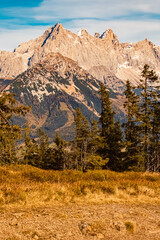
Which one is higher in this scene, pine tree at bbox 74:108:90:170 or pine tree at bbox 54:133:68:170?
pine tree at bbox 74:108:90:170

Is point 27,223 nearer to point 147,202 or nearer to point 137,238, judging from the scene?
point 137,238

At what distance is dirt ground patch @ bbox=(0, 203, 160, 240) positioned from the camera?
6.65m

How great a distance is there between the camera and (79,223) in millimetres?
7305

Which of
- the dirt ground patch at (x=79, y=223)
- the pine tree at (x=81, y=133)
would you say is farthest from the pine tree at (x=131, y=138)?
the dirt ground patch at (x=79, y=223)

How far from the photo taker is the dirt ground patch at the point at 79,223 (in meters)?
6.65

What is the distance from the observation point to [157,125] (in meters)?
38.8

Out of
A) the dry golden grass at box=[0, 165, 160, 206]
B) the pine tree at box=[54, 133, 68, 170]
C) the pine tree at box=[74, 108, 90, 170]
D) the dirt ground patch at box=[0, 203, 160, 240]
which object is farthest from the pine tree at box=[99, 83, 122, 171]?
the dirt ground patch at box=[0, 203, 160, 240]

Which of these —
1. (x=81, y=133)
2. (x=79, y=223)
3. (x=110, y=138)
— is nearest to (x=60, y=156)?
(x=81, y=133)

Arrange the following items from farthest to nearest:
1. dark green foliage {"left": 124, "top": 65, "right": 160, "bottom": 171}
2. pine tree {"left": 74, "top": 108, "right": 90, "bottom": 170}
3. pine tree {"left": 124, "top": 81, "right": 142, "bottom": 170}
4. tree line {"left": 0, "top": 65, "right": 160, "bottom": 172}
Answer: pine tree {"left": 74, "top": 108, "right": 90, "bottom": 170} → pine tree {"left": 124, "top": 81, "right": 142, "bottom": 170} → dark green foliage {"left": 124, "top": 65, "right": 160, "bottom": 171} → tree line {"left": 0, "top": 65, "right": 160, "bottom": 172}

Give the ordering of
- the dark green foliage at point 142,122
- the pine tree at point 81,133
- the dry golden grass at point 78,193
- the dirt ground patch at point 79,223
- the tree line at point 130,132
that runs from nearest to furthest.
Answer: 1. the dirt ground patch at point 79,223
2. the dry golden grass at point 78,193
3. the tree line at point 130,132
4. the dark green foliage at point 142,122
5. the pine tree at point 81,133

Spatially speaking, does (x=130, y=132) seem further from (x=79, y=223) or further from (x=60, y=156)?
(x=79, y=223)

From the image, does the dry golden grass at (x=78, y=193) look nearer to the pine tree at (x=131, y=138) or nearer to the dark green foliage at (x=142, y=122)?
the dark green foliage at (x=142, y=122)

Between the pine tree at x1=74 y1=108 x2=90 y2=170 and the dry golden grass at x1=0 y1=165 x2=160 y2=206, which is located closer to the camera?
the dry golden grass at x1=0 y1=165 x2=160 y2=206

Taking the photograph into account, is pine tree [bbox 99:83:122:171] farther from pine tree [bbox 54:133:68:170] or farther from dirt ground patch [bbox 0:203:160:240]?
dirt ground patch [bbox 0:203:160:240]
